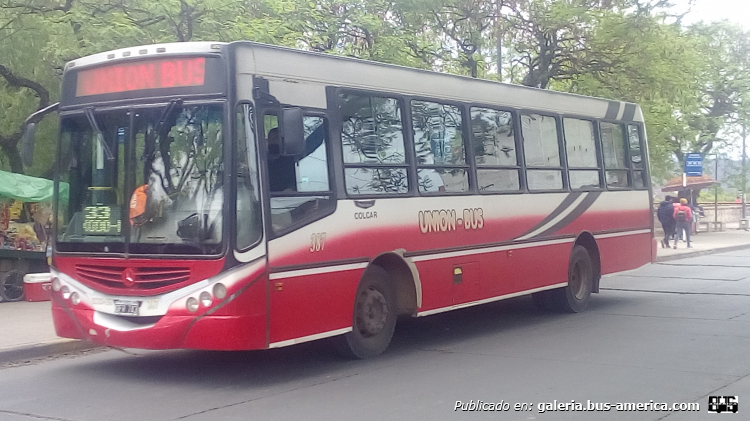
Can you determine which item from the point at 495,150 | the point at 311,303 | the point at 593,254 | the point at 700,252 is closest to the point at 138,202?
the point at 311,303

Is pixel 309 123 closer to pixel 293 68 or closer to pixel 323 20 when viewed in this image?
pixel 293 68

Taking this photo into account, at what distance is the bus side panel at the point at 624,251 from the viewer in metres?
14.5

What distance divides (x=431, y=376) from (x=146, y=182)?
328 cm

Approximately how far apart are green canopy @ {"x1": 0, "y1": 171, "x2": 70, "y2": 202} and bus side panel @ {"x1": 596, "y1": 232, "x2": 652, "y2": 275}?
8985mm

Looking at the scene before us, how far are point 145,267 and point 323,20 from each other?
11.5 m

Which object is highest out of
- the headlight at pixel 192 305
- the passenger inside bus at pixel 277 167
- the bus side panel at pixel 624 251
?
the passenger inside bus at pixel 277 167

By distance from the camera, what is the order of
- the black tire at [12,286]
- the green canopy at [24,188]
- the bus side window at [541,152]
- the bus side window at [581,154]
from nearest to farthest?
the bus side window at [541,152], the bus side window at [581,154], the black tire at [12,286], the green canopy at [24,188]

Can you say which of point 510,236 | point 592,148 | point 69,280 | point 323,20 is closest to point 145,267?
point 69,280

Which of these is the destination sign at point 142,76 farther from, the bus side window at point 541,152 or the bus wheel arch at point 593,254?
the bus wheel arch at point 593,254

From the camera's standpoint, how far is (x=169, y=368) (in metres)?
9.51

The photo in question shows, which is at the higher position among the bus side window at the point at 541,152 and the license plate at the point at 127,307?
the bus side window at the point at 541,152

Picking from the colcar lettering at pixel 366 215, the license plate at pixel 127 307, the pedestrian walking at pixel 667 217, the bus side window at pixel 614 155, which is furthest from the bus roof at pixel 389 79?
the pedestrian walking at pixel 667 217

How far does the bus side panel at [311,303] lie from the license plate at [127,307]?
4.10 ft

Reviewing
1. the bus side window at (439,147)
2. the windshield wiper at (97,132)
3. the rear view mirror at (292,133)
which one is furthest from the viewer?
the bus side window at (439,147)
